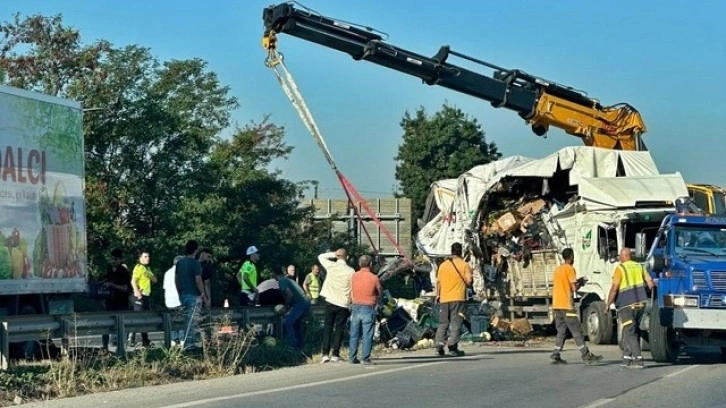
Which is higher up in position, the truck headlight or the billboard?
the billboard

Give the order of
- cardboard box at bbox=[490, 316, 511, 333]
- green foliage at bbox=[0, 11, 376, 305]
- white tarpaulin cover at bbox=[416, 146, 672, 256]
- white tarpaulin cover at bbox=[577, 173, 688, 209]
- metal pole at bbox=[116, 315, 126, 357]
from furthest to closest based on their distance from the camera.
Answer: green foliage at bbox=[0, 11, 376, 305] → cardboard box at bbox=[490, 316, 511, 333] → white tarpaulin cover at bbox=[416, 146, 672, 256] → white tarpaulin cover at bbox=[577, 173, 688, 209] → metal pole at bbox=[116, 315, 126, 357]

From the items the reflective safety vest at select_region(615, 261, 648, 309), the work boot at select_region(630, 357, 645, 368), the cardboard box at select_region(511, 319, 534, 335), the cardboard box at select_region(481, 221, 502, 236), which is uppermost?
the cardboard box at select_region(481, 221, 502, 236)

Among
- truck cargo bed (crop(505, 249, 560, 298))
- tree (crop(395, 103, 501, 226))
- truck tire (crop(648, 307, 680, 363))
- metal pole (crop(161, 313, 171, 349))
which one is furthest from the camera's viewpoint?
tree (crop(395, 103, 501, 226))

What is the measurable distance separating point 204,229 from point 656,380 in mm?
18819

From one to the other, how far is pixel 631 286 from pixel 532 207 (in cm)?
716

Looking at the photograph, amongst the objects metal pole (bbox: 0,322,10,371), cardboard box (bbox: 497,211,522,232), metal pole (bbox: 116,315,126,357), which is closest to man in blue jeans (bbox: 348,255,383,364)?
metal pole (bbox: 116,315,126,357)

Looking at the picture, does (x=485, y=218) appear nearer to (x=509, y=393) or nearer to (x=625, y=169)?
(x=625, y=169)

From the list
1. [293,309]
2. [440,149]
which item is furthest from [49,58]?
[440,149]

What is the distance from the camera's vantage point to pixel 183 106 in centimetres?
3372

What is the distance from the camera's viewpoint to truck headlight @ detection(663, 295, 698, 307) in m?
17.4

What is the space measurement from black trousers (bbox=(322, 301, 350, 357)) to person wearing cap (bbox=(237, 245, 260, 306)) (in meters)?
2.75

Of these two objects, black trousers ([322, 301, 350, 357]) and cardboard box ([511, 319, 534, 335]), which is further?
cardboard box ([511, 319, 534, 335])

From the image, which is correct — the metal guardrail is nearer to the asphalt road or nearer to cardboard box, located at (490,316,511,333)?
the asphalt road

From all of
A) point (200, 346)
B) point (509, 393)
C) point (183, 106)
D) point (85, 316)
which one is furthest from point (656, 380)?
point (183, 106)
